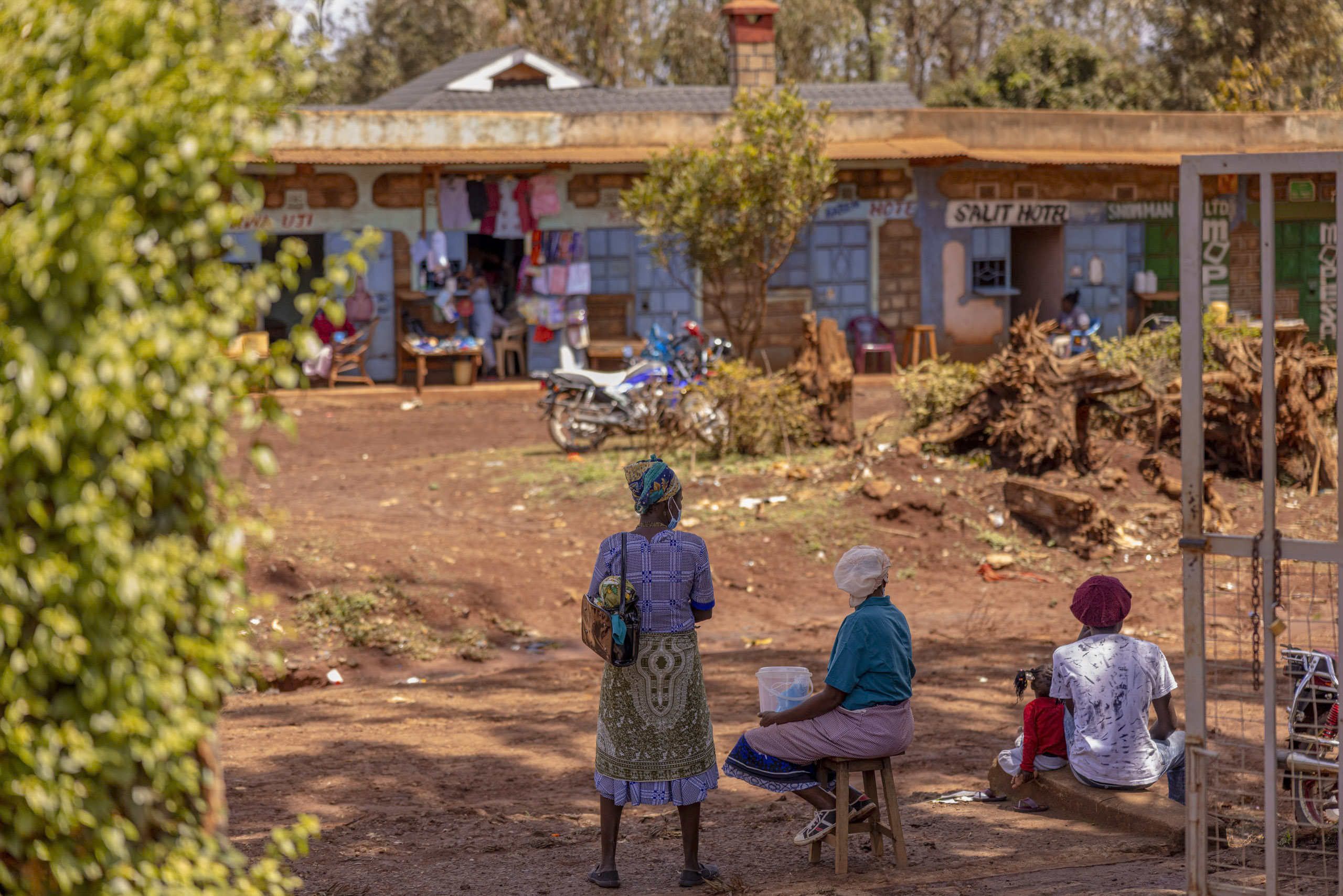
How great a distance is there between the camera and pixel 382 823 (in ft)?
17.9

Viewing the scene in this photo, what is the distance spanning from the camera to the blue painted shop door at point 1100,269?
21.3m

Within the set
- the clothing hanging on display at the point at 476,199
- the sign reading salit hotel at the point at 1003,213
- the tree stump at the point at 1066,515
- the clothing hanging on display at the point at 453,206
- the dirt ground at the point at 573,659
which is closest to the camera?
the dirt ground at the point at 573,659

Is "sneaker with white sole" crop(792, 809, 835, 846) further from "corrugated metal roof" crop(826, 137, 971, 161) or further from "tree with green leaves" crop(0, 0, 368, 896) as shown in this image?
"corrugated metal roof" crop(826, 137, 971, 161)

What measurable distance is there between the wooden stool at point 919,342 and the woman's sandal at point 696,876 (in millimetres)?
16201

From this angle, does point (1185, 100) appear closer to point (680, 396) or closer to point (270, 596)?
point (680, 396)

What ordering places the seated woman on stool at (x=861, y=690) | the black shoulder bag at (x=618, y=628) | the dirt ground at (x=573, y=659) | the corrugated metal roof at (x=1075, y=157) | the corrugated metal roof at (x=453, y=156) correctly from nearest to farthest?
the black shoulder bag at (x=618, y=628), the seated woman on stool at (x=861, y=690), the dirt ground at (x=573, y=659), the corrugated metal roof at (x=453, y=156), the corrugated metal roof at (x=1075, y=157)

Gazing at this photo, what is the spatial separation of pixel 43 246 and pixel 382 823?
3.67 meters

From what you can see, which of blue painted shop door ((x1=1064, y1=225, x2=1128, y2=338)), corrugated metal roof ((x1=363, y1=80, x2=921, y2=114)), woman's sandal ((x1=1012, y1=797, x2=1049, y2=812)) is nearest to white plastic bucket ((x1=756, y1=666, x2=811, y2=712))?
woman's sandal ((x1=1012, y1=797, x2=1049, y2=812))

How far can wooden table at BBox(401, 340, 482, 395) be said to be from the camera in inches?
736

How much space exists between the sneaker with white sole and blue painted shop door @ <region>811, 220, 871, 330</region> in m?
15.9

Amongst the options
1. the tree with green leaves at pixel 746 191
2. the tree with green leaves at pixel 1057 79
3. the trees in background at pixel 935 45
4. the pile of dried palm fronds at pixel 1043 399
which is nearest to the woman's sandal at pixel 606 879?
the pile of dried palm fronds at pixel 1043 399

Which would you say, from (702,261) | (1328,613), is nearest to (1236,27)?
(702,261)

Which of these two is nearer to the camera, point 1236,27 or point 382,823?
point 382,823

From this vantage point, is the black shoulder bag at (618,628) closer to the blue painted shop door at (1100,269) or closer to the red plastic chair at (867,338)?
the red plastic chair at (867,338)
